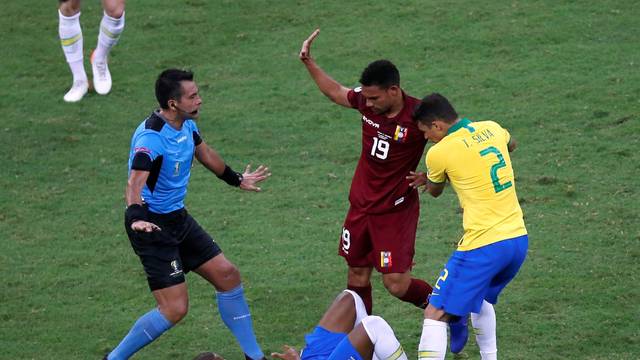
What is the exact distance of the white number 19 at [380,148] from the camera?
8.08 metres

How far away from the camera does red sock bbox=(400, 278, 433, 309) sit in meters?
8.20

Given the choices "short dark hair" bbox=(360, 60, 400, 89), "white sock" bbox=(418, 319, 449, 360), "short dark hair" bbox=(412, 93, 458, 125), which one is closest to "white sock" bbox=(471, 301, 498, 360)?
"white sock" bbox=(418, 319, 449, 360)

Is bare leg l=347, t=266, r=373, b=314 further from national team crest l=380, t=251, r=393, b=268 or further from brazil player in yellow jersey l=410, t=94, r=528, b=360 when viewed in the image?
brazil player in yellow jersey l=410, t=94, r=528, b=360

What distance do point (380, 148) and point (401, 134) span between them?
209mm

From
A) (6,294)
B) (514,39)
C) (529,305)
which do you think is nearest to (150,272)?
(6,294)

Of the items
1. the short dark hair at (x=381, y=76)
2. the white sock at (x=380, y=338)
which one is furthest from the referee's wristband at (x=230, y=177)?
the white sock at (x=380, y=338)

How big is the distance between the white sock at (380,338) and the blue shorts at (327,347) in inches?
5.6

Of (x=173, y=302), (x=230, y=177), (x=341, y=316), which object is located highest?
(x=230, y=177)

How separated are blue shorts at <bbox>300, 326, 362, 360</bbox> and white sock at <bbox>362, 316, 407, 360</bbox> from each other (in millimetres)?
143

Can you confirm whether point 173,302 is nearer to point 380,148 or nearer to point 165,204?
point 165,204

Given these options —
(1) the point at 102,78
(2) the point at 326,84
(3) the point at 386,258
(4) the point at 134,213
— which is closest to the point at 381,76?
(2) the point at 326,84

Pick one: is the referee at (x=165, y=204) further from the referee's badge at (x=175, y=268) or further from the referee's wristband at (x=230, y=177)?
the referee's wristband at (x=230, y=177)

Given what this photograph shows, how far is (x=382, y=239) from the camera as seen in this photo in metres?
8.18

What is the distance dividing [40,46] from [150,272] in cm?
881
